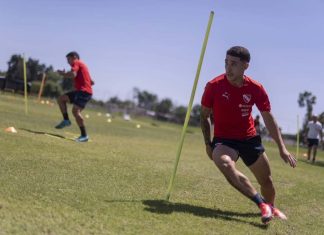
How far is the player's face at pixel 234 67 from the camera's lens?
629 cm

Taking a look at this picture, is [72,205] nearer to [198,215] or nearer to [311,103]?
[198,215]

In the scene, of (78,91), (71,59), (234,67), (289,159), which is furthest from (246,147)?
(71,59)

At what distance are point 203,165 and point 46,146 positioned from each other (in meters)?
3.92

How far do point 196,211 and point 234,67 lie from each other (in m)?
1.84

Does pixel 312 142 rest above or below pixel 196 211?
above

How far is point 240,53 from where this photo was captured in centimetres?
626

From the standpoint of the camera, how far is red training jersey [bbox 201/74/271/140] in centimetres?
644

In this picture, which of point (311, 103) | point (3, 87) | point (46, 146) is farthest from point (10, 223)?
point (311, 103)

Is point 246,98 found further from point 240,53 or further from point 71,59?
point 71,59

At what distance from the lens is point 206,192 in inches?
312

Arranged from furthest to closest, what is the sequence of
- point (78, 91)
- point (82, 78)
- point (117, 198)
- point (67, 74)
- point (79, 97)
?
point (82, 78) < point (78, 91) < point (79, 97) < point (67, 74) < point (117, 198)

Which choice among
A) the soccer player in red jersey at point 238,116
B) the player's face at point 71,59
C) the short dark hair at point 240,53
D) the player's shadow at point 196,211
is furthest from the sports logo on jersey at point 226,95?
the player's face at point 71,59

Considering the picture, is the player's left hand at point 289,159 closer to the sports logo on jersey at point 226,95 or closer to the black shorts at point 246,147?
the black shorts at point 246,147

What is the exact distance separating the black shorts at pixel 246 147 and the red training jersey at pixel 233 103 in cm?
5
